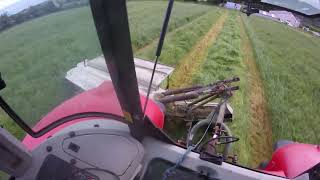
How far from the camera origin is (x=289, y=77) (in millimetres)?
6332

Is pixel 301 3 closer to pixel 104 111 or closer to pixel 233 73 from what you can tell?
pixel 104 111

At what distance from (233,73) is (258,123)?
5.27ft

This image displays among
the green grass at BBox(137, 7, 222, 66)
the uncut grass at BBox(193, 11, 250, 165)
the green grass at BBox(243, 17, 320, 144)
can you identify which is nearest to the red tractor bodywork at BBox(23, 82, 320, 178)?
the uncut grass at BBox(193, 11, 250, 165)

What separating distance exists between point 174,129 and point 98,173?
2507 mm

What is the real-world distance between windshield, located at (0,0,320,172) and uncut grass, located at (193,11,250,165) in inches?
0.7

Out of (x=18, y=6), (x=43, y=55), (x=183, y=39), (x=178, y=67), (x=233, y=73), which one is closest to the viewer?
(x=18, y=6)

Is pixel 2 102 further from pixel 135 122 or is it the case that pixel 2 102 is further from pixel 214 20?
pixel 214 20

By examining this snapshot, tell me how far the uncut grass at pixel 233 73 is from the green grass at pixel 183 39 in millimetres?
559

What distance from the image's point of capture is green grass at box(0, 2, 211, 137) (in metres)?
1.22

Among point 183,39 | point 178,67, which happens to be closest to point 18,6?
point 178,67

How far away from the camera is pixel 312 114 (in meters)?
4.96

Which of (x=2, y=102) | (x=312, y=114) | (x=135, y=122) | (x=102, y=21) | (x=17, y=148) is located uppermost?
(x=102, y=21)

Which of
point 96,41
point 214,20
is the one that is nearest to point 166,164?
point 96,41

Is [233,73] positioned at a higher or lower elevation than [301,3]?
lower
